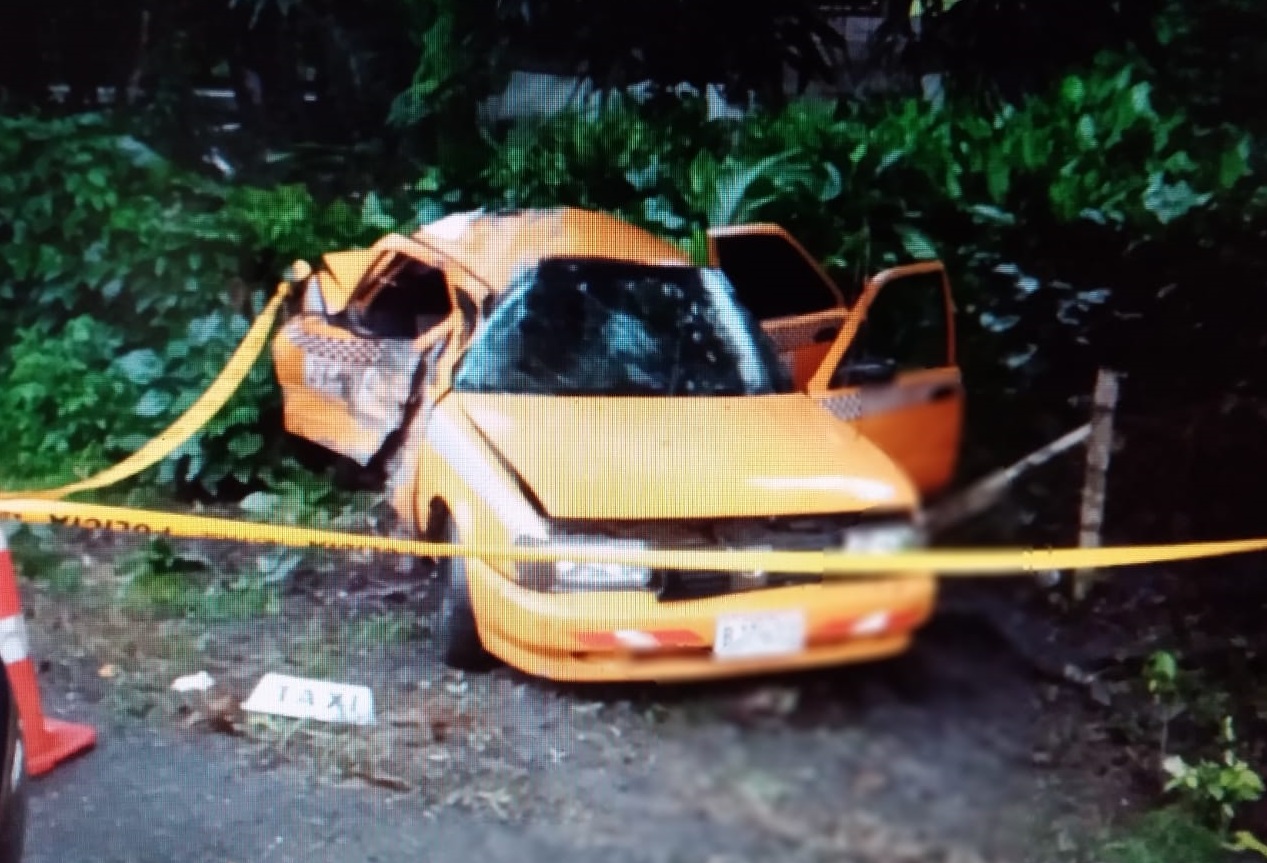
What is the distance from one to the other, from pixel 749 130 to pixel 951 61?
217 mm

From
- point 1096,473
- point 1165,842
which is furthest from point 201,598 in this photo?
point 1165,842

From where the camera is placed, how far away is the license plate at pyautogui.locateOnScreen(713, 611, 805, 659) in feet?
4.33

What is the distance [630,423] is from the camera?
4.42ft

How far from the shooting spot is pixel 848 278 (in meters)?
1.36

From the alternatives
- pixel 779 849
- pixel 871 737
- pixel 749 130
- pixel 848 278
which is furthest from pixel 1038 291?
pixel 779 849

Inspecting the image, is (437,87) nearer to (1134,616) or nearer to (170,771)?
(170,771)

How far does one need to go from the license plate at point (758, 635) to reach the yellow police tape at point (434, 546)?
0.05 metres

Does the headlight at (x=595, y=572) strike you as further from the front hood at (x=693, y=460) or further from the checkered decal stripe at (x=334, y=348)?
the checkered decal stripe at (x=334, y=348)

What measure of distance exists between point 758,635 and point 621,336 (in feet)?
1.07

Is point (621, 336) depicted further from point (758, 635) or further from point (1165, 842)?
point (1165, 842)

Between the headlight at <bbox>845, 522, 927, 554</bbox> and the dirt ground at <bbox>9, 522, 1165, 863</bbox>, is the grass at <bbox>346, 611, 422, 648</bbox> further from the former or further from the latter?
the headlight at <bbox>845, 522, 927, 554</bbox>

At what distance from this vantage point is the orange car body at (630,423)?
4.34ft

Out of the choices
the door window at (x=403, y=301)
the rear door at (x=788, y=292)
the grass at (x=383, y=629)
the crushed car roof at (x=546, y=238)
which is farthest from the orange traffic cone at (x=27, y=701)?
the rear door at (x=788, y=292)

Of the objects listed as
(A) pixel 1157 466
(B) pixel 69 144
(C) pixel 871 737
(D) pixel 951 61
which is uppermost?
(D) pixel 951 61
